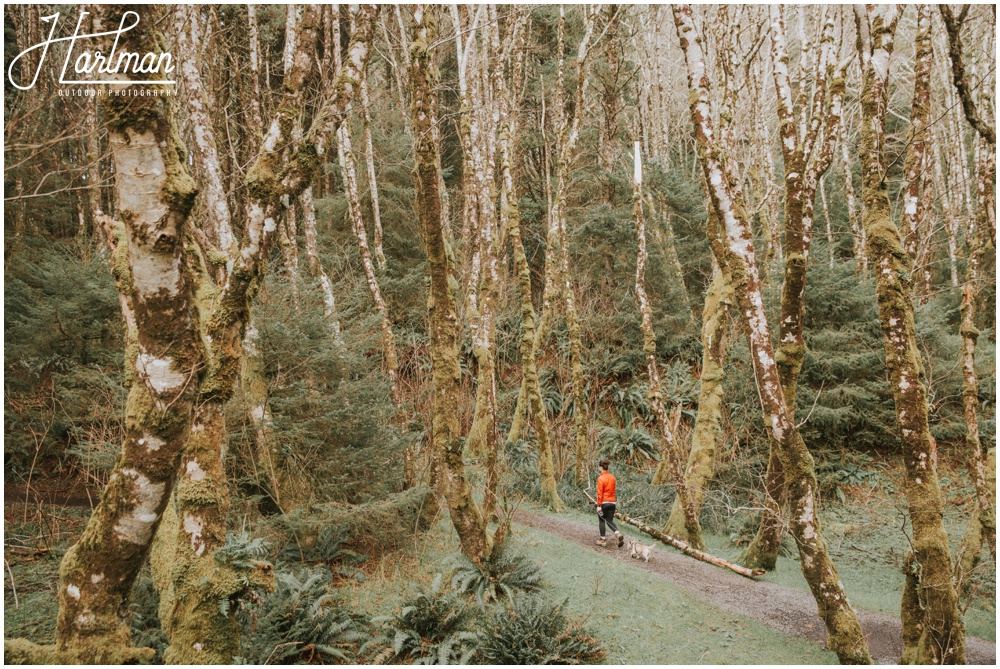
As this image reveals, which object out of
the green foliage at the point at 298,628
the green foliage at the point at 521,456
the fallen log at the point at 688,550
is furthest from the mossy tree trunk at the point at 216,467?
the green foliage at the point at 521,456

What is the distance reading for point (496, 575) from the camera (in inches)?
249

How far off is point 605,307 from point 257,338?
39.1ft

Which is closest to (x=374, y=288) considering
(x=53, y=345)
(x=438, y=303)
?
(x=438, y=303)

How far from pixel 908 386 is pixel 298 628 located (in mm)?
6318

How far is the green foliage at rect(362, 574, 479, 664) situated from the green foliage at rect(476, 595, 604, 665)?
8.5 inches

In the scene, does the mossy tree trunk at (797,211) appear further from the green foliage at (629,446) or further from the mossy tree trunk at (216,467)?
the green foliage at (629,446)

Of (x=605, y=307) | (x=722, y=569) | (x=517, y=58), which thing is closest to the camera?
(x=722, y=569)

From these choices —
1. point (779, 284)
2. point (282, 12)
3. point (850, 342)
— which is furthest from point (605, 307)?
point (282, 12)

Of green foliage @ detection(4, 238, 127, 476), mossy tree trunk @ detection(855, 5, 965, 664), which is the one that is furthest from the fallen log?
green foliage @ detection(4, 238, 127, 476)

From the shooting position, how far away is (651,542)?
965 centimetres

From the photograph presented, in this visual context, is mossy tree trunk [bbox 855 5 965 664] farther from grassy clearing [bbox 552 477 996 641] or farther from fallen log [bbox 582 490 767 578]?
fallen log [bbox 582 490 767 578]

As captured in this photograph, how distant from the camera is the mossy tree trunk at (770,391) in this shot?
5199mm

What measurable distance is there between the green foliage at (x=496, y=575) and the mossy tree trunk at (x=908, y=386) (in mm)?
3773

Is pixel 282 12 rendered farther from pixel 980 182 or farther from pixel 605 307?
pixel 980 182
